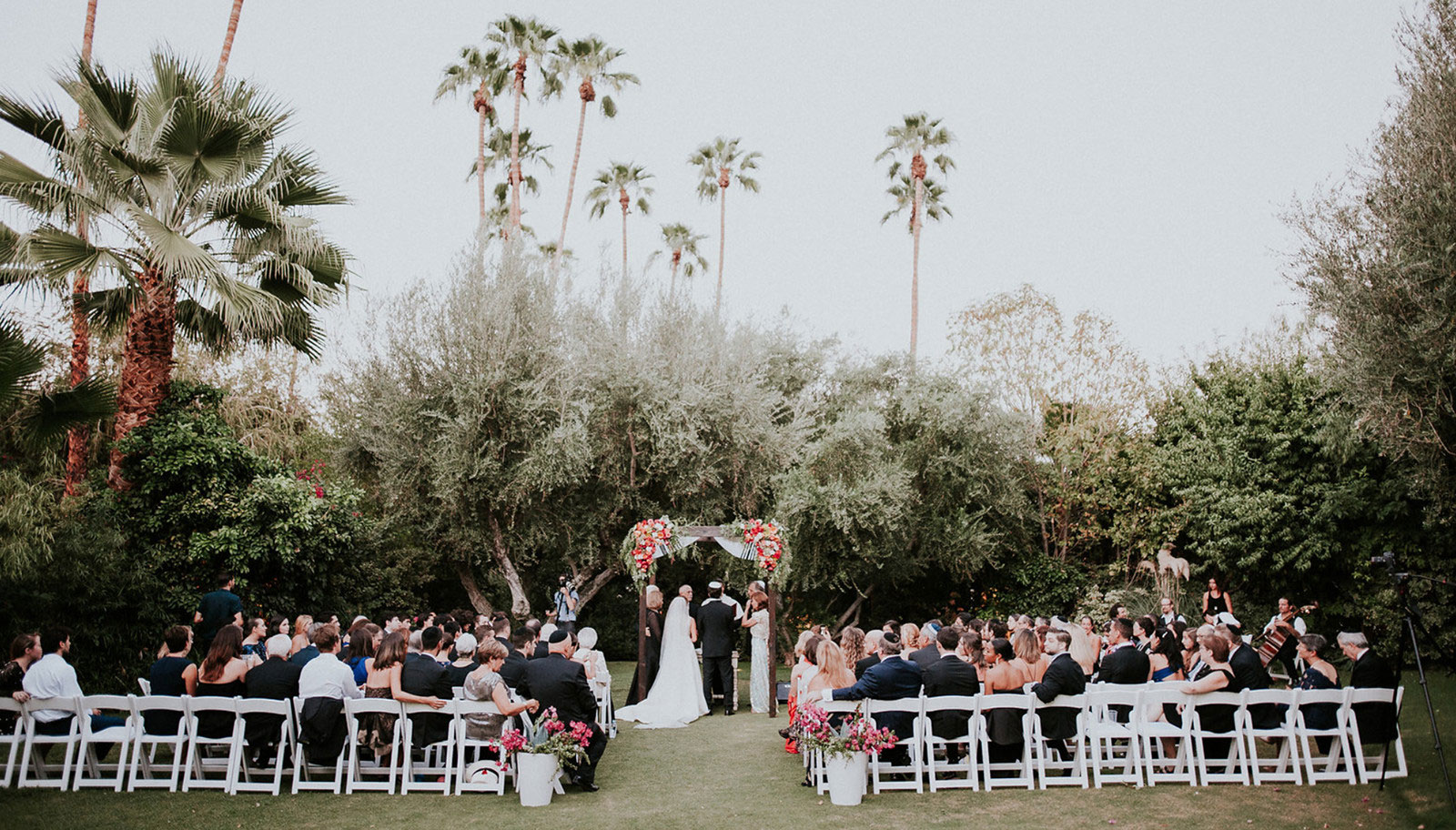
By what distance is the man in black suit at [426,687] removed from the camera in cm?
782

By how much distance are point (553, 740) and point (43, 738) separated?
13.1 feet

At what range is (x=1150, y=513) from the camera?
18.9 metres

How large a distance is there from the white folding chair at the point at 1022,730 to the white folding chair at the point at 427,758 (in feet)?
13.6

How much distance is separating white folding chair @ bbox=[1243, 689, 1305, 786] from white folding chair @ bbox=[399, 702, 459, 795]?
6.17m

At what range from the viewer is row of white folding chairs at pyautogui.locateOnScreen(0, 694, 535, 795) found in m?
7.41

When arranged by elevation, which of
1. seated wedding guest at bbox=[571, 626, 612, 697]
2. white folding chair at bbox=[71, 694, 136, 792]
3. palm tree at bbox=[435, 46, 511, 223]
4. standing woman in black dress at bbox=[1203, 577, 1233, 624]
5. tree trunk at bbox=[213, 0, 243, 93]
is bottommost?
white folding chair at bbox=[71, 694, 136, 792]

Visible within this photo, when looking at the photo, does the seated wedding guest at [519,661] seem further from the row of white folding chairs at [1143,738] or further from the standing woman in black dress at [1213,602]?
the standing woman in black dress at [1213,602]

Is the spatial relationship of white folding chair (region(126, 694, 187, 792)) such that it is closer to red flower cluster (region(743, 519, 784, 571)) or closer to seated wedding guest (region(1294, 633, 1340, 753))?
red flower cluster (region(743, 519, 784, 571))

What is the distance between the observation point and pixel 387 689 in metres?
7.89

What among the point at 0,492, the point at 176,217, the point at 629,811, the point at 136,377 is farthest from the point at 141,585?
the point at 629,811

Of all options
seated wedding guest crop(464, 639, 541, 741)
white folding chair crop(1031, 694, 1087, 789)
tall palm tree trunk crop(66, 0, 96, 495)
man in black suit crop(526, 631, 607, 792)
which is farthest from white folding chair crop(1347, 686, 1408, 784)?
tall palm tree trunk crop(66, 0, 96, 495)

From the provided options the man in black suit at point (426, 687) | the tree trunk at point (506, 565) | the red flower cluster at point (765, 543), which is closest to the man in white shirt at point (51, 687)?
the man in black suit at point (426, 687)

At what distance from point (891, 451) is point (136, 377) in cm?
1216

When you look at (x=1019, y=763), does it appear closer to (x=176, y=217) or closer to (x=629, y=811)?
(x=629, y=811)
